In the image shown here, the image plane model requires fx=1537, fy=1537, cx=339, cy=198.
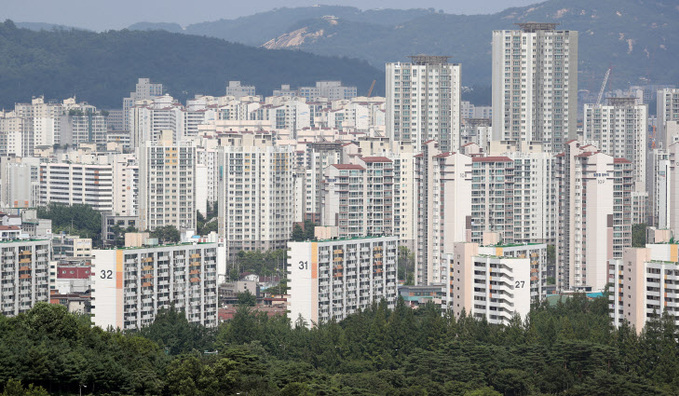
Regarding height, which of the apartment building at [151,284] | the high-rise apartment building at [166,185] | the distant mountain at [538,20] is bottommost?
the apartment building at [151,284]

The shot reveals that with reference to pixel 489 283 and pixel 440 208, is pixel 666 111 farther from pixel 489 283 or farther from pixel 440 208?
pixel 489 283

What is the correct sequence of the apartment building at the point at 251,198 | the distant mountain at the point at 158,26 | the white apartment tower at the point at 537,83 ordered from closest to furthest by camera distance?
the apartment building at the point at 251,198 → the white apartment tower at the point at 537,83 → the distant mountain at the point at 158,26

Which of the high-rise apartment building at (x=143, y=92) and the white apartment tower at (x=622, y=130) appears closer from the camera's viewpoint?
the white apartment tower at (x=622, y=130)

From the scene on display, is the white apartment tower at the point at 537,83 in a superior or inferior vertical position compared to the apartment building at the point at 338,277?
superior

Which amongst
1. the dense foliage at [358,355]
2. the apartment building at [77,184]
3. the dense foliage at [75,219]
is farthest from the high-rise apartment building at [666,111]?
the dense foliage at [358,355]

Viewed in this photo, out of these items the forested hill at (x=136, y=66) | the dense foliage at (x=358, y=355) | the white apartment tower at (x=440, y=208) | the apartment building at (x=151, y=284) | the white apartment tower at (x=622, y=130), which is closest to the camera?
the dense foliage at (x=358, y=355)

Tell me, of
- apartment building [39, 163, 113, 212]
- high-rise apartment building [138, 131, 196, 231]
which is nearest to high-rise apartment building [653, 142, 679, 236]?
high-rise apartment building [138, 131, 196, 231]

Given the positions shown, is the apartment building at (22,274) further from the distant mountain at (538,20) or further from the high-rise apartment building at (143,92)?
the distant mountain at (538,20)

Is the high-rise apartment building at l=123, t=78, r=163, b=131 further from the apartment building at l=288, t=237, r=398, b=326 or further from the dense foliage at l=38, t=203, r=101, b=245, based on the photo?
the apartment building at l=288, t=237, r=398, b=326
